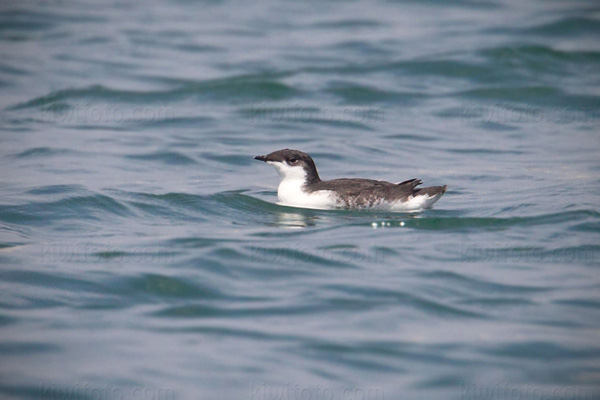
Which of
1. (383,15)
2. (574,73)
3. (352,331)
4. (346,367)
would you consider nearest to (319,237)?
(352,331)

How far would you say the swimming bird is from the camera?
11367mm

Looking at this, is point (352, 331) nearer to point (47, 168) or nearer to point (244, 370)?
point (244, 370)

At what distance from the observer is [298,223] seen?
1127 centimetres

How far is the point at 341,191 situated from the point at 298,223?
760 mm

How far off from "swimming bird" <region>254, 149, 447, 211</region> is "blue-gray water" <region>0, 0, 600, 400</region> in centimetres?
21

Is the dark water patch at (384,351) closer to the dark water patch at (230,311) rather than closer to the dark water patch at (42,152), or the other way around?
the dark water patch at (230,311)

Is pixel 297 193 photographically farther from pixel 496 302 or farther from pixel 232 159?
pixel 496 302

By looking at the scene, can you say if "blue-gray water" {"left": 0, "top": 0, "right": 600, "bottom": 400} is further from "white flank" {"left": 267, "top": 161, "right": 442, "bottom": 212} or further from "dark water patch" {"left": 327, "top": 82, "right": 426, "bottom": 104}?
"white flank" {"left": 267, "top": 161, "right": 442, "bottom": 212}

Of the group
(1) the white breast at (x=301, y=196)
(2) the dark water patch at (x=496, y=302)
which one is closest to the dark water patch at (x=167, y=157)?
(1) the white breast at (x=301, y=196)

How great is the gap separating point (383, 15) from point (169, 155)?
50.4 ft

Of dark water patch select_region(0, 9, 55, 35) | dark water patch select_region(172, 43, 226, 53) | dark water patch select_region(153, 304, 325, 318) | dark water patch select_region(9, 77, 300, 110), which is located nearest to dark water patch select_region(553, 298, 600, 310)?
dark water patch select_region(153, 304, 325, 318)

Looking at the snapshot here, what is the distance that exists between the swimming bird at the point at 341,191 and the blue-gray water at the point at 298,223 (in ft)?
0.69

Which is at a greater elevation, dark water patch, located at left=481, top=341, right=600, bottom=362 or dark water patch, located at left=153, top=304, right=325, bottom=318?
dark water patch, located at left=153, top=304, right=325, bottom=318

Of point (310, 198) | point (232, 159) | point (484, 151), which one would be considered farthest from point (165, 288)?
point (484, 151)
